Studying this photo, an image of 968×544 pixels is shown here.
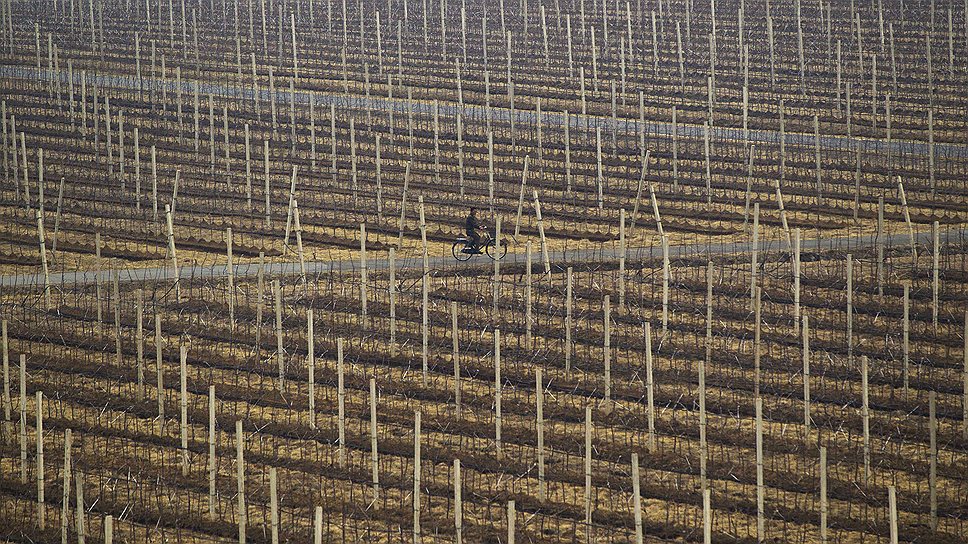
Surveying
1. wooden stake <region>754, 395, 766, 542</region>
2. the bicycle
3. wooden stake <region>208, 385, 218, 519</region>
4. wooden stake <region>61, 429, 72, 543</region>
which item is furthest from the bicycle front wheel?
wooden stake <region>61, 429, 72, 543</region>

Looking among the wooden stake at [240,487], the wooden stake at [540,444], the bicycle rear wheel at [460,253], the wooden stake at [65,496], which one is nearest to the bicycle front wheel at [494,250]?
the bicycle rear wheel at [460,253]

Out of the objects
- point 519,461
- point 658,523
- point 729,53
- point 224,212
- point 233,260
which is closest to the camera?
point 658,523

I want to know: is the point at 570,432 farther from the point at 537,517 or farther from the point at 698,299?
the point at 698,299

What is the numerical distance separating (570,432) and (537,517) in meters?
2.12

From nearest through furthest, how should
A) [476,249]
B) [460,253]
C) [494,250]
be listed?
[476,249]
[460,253]
[494,250]

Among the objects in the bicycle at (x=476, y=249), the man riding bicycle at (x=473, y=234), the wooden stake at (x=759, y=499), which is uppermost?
the man riding bicycle at (x=473, y=234)

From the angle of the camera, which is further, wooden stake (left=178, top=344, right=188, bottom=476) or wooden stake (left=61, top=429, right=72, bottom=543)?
wooden stake (left=178, top=344, right=188, bottom=476)

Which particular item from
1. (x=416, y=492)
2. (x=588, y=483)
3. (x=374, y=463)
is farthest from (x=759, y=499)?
(x=374, y=463)

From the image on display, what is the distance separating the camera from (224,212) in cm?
2600

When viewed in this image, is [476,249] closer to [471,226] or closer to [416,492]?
[471,226]

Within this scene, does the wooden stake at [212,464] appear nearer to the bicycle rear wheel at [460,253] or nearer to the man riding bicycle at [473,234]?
the man riding bicycle at [473,234]

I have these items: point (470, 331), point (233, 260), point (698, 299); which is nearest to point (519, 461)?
point (470, 331)

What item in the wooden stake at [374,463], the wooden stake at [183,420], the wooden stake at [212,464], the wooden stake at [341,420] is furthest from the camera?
the wooden stake at [341,420]

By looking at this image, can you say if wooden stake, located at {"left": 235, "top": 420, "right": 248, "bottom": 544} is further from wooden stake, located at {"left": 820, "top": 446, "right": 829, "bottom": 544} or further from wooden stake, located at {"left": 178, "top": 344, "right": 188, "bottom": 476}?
wooden stake, located at {"left": 820, "top": 446, "right": 829, "bottom": 544}
